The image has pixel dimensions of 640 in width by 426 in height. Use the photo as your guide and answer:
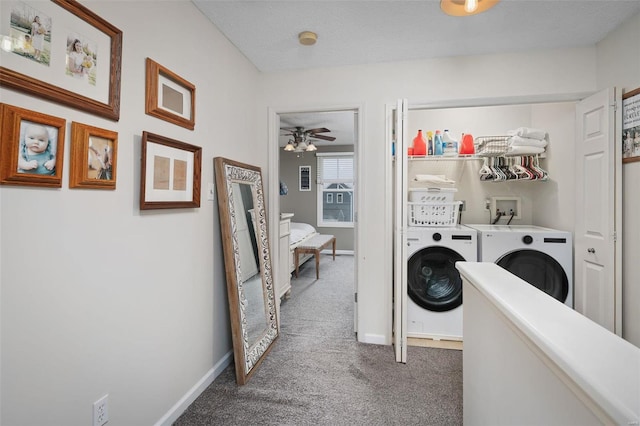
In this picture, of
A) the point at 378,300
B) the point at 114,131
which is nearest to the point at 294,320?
the point at 378,300

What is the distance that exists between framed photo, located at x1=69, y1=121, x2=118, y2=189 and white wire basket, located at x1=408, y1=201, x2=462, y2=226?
231 cm

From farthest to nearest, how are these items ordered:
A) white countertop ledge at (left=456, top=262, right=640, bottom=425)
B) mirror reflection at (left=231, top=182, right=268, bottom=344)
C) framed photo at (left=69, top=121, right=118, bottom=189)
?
1. mirror reflection at (left=231, top=182, right=268, bottom=344)
2. framed photo at (left=69, top=121, right=118, bottom=189)
3. white countertop ledge at (left=456, top=262, right=640, bottom=425)

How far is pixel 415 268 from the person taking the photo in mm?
2678

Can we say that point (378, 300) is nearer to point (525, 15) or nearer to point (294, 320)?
point (294, 320)

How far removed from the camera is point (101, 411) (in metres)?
1.23

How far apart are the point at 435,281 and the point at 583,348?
7.13 feet

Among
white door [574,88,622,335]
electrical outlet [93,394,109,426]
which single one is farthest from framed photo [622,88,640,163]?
electrical outlet [93,394,109,426]

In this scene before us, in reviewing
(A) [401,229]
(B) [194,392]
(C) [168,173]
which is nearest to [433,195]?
(A) [401,229]

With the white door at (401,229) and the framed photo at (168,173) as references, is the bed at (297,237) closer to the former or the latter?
the white door at (401,229)

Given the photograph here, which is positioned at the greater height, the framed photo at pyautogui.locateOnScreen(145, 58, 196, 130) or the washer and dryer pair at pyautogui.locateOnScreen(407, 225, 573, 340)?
the framed photo at pyautogui.locateOnScreen(145, 58, 196, 130)

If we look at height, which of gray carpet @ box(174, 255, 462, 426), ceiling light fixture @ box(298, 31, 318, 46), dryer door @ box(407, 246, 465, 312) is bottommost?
gray carpet @ box(174, 255, 462, 426)

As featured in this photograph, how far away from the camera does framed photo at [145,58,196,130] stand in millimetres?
1479

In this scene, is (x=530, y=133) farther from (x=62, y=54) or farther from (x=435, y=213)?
A: (x=62, y=54)

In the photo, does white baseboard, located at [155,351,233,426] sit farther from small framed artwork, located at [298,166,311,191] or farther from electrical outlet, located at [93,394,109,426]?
small framed artwork, located at [298,166,311,191]
